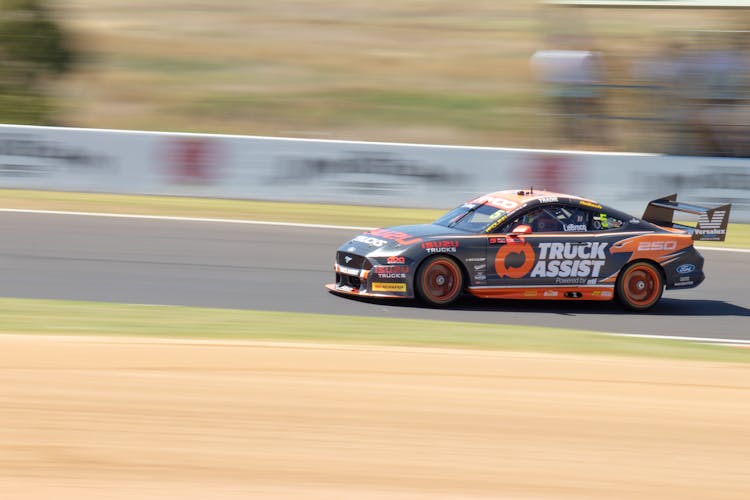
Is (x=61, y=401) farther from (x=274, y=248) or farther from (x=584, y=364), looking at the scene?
(x=274, y=248)

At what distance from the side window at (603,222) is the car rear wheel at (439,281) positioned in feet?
5.19

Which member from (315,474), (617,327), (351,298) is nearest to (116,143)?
(351,298)

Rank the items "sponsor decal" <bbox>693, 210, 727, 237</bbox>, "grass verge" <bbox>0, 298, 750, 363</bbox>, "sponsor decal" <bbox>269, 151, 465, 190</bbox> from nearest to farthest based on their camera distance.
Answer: "grass verge" <bbox>0, 298, 750, 363</bbox> < "sponsor decal" <bbox>693, 210, 727, 237</bbox> < "sponsor decal" <bbox>269, 151, 465, 190</bbox>

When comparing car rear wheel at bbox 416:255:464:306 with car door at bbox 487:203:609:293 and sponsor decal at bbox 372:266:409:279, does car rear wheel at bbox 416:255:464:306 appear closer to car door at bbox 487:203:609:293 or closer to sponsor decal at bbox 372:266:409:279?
sponsor decal at bbox 372:266:409:279

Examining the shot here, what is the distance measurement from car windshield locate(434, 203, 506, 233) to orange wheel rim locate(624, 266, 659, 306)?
5.15 feet

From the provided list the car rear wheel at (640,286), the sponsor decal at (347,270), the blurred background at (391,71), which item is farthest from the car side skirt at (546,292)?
the blurred background at (391,71)

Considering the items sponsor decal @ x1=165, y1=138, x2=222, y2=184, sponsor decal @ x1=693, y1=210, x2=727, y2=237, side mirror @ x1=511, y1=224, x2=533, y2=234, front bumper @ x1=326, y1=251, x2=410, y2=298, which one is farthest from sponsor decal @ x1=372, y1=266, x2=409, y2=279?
sponsor decal @ x1=165, y1=138, x2=222, y2=184

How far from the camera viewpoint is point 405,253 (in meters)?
10.5

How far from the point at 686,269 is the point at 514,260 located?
1982 millimetres

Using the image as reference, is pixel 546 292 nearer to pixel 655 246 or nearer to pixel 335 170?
pixel 655 246

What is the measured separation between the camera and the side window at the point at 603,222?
11078 mm

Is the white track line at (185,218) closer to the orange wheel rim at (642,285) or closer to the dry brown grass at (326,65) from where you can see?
the orange wheel rim at (642,285)

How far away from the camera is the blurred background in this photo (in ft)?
62.8

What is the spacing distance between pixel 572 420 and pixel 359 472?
121cm
